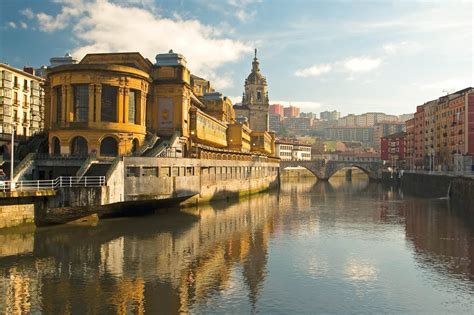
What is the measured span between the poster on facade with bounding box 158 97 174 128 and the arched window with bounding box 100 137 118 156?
9.27 m

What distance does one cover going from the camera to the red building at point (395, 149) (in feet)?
590

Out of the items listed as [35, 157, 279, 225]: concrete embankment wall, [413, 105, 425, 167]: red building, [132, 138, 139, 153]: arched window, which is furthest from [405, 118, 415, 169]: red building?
[132, 138, 139, 153]: arched window

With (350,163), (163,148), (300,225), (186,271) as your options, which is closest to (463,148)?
(350,163)

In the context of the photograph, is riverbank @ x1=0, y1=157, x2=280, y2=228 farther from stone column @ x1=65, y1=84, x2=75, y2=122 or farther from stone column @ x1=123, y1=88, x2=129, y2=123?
stone column @ x1=65, y1=84, x2=75, y2=122

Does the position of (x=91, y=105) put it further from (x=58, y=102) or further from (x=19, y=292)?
(x=19, y=292)

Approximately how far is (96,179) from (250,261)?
71.6 feet

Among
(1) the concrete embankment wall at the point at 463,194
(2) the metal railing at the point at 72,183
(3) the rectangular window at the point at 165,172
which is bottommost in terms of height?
(1) the concrete embankment wall at the point at 463,194

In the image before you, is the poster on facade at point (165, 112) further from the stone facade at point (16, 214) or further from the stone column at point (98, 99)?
the stone facade at point (16, 214)

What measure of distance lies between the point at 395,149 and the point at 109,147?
491 ft

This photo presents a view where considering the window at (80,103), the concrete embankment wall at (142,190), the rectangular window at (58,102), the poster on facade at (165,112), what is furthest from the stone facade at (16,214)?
the poster on facade at (165,112)

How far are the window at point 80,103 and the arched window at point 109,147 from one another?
167 inches

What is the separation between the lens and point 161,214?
57969 mm

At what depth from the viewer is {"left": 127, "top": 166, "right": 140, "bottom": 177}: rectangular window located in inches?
2024

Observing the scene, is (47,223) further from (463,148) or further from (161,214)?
(463,148)
